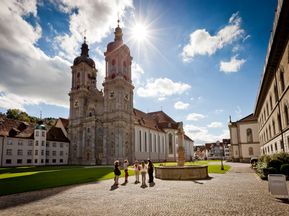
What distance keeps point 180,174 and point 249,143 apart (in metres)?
39.5

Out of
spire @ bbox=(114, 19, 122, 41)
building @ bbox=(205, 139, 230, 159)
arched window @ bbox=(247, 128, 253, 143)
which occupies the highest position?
spire @ bbox=(114, 19, 122, 41)

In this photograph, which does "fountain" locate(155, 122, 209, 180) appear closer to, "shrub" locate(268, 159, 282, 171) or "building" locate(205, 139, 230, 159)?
"shrub" locate(268, 159, 282, 171)

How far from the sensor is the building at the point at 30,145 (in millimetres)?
46125

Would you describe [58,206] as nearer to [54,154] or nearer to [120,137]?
[120,137]

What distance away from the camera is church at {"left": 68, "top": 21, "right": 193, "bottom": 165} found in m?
52.2

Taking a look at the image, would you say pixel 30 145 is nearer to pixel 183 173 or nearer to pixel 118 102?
pixel 118 102

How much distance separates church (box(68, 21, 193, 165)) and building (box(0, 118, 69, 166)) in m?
3.29

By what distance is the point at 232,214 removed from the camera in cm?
714

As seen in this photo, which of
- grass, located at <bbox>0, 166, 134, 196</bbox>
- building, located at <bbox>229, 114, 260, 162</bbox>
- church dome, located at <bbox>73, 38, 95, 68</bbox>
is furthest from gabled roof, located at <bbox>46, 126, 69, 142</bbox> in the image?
building, located at <bbox>229, 114, 260, 162</bbox>

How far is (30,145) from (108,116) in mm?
19420

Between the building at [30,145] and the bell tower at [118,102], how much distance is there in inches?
567

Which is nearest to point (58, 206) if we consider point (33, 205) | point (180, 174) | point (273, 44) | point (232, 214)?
point (33, 205)

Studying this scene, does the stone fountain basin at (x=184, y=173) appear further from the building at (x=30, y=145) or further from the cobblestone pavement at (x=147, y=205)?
the building at (x=30, y=145)

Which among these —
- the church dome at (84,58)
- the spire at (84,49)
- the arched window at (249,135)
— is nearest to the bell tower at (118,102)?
the church dome at (84,58)
